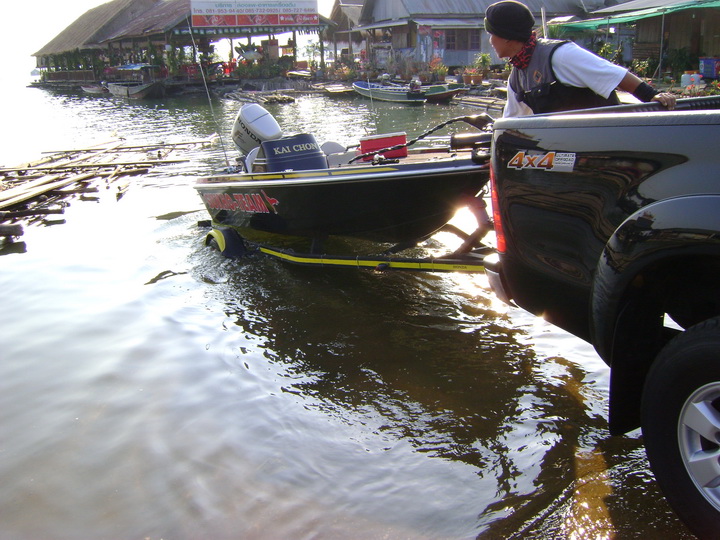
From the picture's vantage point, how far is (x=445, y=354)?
436 cm

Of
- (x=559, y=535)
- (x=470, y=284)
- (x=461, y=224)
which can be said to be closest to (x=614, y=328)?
(x=559, y=535)

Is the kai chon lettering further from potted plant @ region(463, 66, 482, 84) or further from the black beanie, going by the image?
potted plant @ region(463, 66, 482, 84)

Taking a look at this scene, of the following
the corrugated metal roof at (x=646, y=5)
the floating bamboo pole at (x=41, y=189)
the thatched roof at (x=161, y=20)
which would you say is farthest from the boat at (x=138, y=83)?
the floating bamboo pole at (x=41, y=189)

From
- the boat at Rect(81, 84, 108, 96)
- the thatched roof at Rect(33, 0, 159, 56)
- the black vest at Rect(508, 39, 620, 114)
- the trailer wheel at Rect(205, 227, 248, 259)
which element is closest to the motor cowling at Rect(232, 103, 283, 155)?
the trailer wheel at Rect(205, 227, 248, 259)

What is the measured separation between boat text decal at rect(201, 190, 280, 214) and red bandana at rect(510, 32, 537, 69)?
2.90m

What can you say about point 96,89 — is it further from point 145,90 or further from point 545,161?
point 545,161

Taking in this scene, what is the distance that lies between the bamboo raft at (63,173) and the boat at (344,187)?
3.86 m

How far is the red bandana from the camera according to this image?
3696 mm

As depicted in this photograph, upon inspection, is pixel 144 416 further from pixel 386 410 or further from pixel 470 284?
pixel 470 284

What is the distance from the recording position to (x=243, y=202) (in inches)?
260

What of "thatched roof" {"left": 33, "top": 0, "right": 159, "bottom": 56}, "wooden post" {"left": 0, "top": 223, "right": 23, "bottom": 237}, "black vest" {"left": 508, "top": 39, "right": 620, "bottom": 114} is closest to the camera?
"black vest" {"left": 508, "top": 39, "right": 620, "bottom": 114}

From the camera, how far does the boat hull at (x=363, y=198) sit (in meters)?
5.00

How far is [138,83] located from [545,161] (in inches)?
1806

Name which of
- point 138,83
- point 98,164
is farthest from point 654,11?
point 138,83
